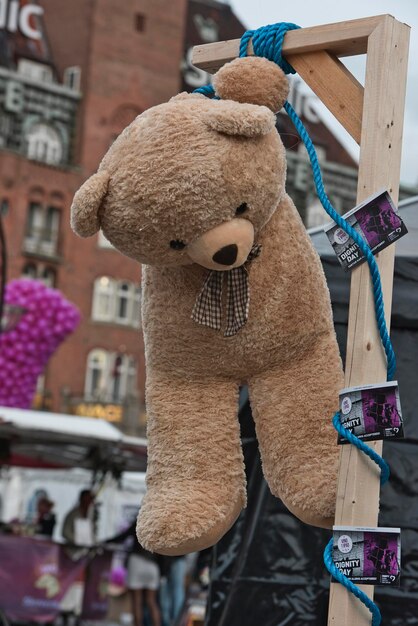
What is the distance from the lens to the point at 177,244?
2.61 metres

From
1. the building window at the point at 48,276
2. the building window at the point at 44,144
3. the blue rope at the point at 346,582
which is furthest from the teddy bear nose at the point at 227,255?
the building window at the point at 44,144

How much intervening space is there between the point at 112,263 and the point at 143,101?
560 cm

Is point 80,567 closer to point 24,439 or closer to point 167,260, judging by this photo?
point 24,439

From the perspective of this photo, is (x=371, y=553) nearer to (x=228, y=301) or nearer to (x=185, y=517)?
(x=185, y=517)

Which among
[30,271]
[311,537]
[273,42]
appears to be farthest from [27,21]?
[273,42]

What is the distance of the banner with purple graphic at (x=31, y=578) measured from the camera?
11250 millimetres

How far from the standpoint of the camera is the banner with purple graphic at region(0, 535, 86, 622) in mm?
11250

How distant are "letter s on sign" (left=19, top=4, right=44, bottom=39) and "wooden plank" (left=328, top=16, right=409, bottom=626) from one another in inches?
1398

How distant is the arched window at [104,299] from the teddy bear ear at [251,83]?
3474 cm

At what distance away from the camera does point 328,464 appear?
2.73 m

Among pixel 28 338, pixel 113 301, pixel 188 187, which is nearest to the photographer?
pixel 188 187

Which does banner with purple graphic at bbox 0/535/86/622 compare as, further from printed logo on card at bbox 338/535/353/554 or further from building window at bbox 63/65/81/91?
building window at bbox 63/65/81/91

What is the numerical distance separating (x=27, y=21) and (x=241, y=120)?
118 ft

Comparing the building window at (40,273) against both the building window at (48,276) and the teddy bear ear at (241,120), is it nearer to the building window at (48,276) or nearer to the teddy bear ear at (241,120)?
the building window at (48,276)
